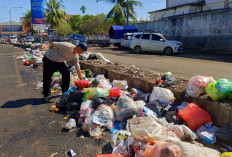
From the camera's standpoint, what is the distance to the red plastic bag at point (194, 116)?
2896mm

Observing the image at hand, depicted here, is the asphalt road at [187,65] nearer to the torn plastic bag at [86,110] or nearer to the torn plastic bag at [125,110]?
the torn plastic bag at [125,110]

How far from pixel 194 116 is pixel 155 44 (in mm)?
10812

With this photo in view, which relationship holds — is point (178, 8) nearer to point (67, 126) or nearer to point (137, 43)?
point (137, 43)

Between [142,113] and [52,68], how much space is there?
2.36m

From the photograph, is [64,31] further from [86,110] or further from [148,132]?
[148,132]

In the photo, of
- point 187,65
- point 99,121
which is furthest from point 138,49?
point 99,121

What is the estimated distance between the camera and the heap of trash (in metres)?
2.19

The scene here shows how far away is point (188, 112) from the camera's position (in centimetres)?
300

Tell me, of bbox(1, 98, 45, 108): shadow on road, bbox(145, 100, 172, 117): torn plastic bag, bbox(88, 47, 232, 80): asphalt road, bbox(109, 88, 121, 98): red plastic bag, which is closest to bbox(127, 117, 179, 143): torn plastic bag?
bbox(145, 100, 172, 117): torn plastic bag

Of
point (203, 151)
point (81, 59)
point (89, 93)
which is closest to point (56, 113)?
point (89, 93)

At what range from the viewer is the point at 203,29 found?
14.8 metres

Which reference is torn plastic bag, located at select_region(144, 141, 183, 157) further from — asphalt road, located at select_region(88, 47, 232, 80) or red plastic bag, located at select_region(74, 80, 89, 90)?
asphalt road, located at select_region(88, 47, 232, 80)

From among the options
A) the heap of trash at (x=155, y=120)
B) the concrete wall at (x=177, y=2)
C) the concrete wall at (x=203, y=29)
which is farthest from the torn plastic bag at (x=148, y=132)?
the concrete wall at (x=177, y=2)

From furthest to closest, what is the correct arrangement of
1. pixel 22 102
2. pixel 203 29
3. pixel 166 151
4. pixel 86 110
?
pixel 203 29 < pixel 22 102 < pixel 86 110 < pixel 166 151
